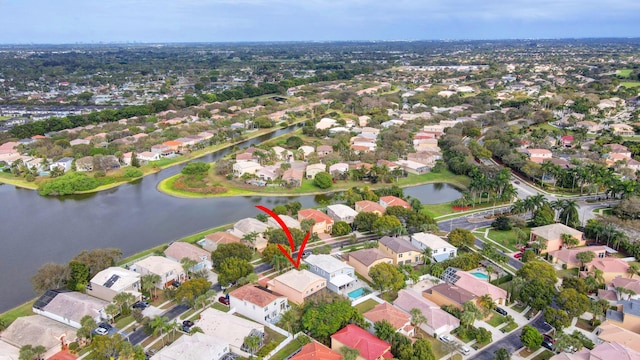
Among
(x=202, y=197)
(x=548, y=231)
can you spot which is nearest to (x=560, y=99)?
(x=548, y=231)

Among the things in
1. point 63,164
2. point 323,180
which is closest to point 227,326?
point 323,180

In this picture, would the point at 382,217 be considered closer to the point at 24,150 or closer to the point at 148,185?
the point at 148,185

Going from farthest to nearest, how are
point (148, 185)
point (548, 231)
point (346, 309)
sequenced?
1. point (148, 185)
2. point (548, 231)
3. point (346, 309)

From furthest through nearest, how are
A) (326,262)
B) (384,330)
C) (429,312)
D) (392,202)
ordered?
1. (392,202)
2. (326,262)
3. (429,312)
4. (384,330)

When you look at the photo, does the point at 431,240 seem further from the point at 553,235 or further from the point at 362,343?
the point at 362,343

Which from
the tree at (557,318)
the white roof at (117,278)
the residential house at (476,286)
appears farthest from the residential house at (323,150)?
the tree at (557,318)

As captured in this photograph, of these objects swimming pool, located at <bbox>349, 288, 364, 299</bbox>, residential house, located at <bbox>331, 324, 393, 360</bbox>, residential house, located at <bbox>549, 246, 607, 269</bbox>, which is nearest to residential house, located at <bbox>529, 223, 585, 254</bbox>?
residential house, located at <bbox>549, 246, 607, 269</bbox>
